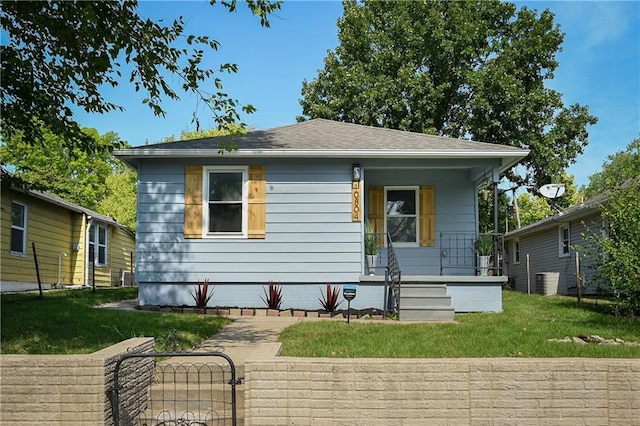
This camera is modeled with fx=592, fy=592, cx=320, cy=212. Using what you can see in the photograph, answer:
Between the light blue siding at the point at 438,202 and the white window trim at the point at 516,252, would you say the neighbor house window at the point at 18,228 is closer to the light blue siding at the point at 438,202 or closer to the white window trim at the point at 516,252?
the light blue siding at the point at 438,202

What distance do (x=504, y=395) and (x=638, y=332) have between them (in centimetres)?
500

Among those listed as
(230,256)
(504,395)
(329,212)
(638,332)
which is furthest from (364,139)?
(504,395)

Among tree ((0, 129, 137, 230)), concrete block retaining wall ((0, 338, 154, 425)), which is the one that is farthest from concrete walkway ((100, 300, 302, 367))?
tree ((0, 129, 137, 230))

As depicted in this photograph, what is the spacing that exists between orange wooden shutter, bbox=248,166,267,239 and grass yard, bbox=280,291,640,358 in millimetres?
3179

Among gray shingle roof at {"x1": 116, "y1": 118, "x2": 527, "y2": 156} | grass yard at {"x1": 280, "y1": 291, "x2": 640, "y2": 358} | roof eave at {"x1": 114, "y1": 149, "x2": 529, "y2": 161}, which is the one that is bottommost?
grass yard at {"x1": 280, "y1": 291, "x2": 640, "y2": 358}

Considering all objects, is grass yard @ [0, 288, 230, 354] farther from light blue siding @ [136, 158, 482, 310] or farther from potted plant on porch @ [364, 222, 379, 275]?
potted plant on porch @ [364, 222, 379, 275]

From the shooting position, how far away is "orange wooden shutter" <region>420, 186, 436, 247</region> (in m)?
13.2

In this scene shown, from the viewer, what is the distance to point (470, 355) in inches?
249

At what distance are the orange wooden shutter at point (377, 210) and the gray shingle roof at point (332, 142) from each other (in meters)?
1.21

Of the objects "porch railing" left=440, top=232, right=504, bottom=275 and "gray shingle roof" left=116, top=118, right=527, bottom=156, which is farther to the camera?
"porch railing" left=440, top=232, right=504, bottom=275

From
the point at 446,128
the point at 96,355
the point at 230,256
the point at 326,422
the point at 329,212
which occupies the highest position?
the point at 446,128

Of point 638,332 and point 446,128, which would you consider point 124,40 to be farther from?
point 446,128

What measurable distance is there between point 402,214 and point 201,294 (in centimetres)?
482

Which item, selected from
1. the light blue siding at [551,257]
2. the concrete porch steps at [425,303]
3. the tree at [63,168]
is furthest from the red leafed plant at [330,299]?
the tree at [63,168]
